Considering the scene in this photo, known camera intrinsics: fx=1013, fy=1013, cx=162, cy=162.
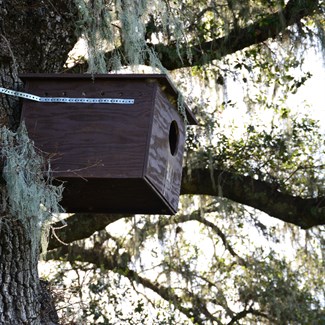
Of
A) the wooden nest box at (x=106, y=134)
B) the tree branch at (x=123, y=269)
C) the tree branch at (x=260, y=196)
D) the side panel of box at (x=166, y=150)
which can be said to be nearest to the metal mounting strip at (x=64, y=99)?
the wooden nest box at (x=106, y=134)

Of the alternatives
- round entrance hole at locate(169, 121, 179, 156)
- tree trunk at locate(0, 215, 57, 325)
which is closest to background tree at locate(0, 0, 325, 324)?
tree trunk at locate(0, 215, 57, 325)

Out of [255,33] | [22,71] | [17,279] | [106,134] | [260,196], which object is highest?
[255,33]

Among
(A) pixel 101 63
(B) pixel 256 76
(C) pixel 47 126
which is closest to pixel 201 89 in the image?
(B) pixel 256 76

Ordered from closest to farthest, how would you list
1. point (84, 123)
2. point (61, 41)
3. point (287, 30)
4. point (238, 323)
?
point (84, 123) → point (61, 41) → point (287, 30) → point (238, 323)

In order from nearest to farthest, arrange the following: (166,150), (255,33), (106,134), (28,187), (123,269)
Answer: (28,187), (106,134), (166,150), (255,33), (123,269)

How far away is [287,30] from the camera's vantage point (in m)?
6.73

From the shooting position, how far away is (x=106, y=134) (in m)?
3.97

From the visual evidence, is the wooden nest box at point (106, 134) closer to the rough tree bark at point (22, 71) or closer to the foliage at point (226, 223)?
the rough tree bark at point (22, 71)

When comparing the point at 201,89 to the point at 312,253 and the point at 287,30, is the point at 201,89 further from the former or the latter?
the point at 312,253

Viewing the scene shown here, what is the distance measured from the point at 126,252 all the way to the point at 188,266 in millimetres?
552

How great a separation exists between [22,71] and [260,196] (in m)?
2.59

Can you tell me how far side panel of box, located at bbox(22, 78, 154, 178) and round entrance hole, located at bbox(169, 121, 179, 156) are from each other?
0.48m

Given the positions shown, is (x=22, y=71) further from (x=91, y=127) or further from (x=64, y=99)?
(x=91, y=127)

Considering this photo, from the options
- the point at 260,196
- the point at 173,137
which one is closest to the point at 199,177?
the point at 260,196
